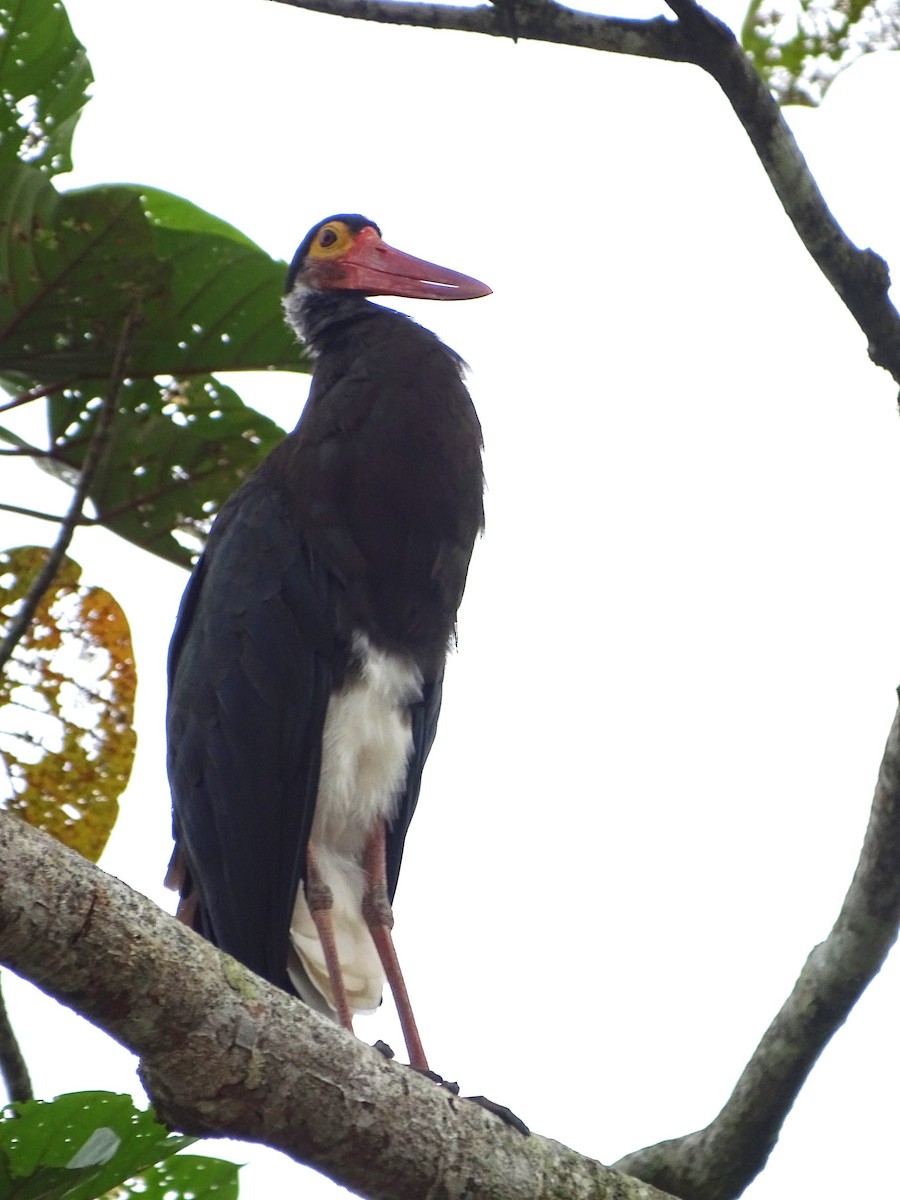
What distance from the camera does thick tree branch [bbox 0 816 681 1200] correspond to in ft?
6.34

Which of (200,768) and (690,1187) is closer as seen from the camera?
(690,1187)

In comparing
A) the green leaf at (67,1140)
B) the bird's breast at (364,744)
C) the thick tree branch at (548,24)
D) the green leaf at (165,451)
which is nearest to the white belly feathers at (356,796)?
the bird's breast at (364,744)

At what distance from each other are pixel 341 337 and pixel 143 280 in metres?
0.70

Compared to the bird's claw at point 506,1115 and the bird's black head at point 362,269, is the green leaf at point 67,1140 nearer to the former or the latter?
the bird's claw at point 506,1115

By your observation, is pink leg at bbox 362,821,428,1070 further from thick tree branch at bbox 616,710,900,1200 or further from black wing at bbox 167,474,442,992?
thick tree branch at bbox 616,710,900,1200

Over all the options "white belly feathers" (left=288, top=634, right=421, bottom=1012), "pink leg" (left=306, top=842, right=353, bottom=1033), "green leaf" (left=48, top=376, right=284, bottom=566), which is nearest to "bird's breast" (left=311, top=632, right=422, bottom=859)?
"white belly feathers" (left=288, top=634, right=421, bottom=1012)

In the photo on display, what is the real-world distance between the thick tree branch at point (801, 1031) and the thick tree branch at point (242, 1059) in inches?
8.6

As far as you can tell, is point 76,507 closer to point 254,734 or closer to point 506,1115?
point 254,734

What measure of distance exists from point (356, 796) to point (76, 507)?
106 cm

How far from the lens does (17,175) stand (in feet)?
11.1

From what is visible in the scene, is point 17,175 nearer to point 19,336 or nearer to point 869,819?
point 19,336

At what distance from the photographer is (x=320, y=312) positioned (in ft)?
14.0

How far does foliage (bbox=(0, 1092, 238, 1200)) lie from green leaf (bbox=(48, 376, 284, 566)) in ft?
5.77

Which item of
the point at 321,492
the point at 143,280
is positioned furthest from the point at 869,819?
the point at 143,280
